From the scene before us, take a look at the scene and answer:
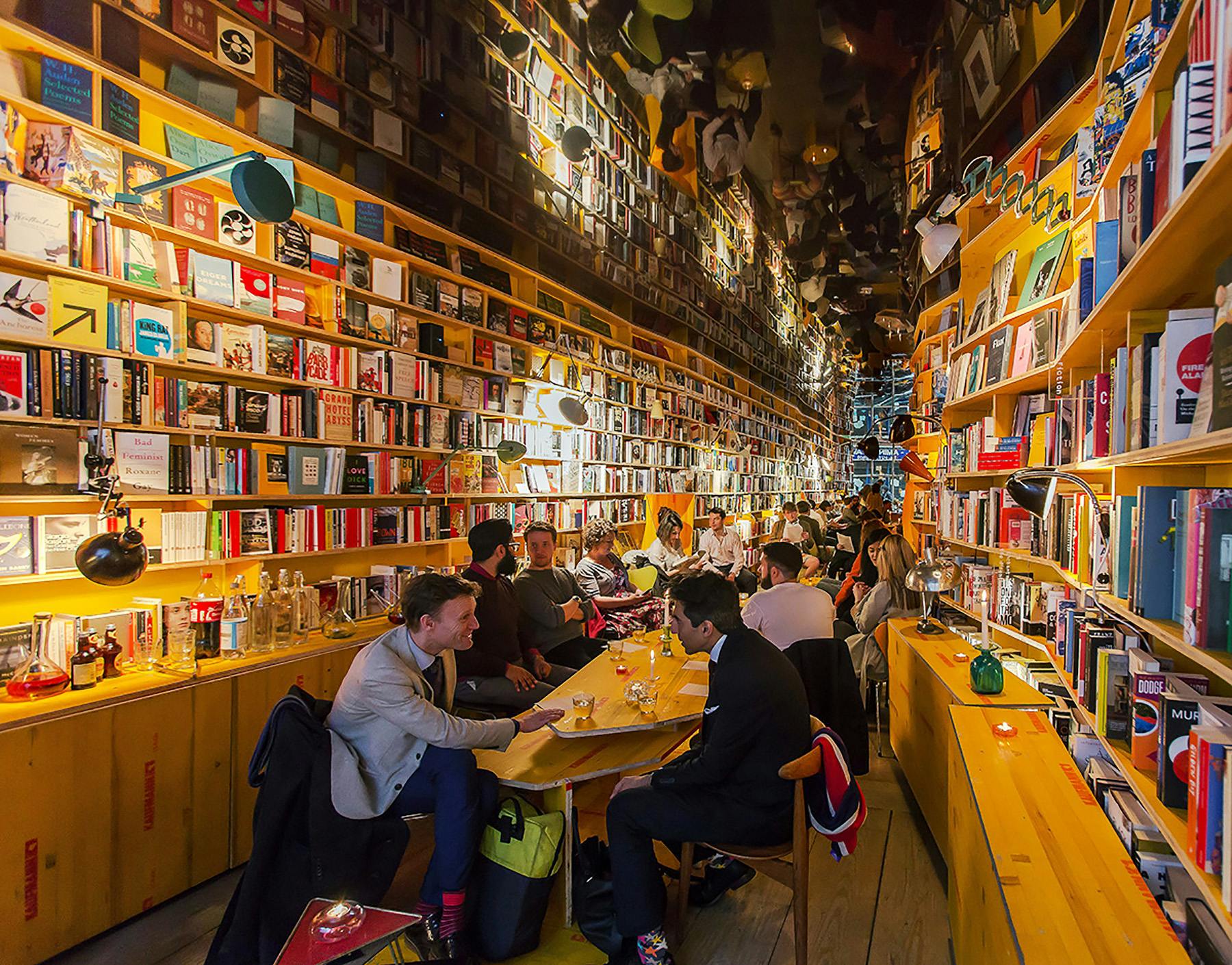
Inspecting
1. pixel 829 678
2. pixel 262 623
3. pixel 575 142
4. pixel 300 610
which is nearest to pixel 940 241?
pixel 829 678

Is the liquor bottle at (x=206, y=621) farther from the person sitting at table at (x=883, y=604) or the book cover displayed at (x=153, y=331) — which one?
the person sitting at table at (x=883, y=604)

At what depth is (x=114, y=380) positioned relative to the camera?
3020 mm

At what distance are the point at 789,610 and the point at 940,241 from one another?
2.49m

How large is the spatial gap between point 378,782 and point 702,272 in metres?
8.29

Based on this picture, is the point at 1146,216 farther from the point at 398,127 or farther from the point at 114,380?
the point at 398,127

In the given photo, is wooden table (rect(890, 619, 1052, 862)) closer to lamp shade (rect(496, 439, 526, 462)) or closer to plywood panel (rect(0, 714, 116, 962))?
lamp shade (rect(496, 439, 526, 462))

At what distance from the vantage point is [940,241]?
4.43 meters

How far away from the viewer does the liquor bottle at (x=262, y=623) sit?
11.5ft

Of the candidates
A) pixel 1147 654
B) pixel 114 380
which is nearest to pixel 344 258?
pixel 114 380

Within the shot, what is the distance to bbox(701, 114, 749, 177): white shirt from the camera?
736 cm

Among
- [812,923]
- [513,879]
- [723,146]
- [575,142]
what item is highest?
[723,146]

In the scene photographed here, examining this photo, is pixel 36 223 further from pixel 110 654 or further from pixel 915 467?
pixel 915 467

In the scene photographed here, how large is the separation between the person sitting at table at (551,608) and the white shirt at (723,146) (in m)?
4.75

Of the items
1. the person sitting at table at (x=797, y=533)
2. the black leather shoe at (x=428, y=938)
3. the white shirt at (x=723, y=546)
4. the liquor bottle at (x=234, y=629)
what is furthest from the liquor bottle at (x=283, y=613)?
the person sitting at table at (x=797, y=533)
